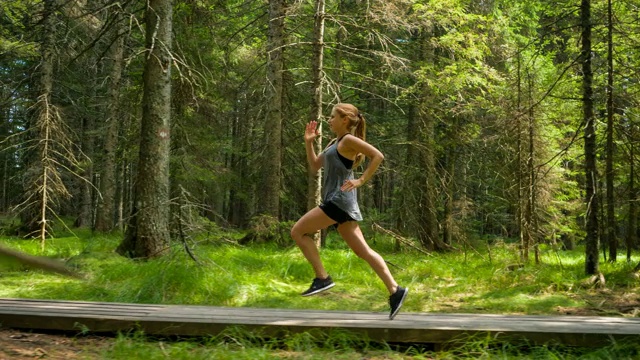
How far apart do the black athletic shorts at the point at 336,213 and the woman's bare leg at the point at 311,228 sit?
84 millimetres

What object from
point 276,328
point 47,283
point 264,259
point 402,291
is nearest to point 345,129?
point 402,291

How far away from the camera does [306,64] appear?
54.8ft

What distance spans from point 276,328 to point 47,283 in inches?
199

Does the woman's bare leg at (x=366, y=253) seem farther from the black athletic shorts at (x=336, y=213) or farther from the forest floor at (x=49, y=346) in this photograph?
the forest floor at (x=49, y=346)

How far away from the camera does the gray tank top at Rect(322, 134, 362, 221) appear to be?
201 inches

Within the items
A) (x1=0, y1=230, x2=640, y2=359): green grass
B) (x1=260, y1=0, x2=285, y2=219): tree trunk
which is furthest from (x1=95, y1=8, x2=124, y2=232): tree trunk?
(x1=260, y1=0, x2=285, y2=219): tree trunk

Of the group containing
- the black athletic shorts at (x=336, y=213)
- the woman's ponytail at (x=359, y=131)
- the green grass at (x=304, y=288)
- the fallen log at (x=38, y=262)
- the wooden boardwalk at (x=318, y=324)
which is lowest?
the green grass at (x=304, y=288)

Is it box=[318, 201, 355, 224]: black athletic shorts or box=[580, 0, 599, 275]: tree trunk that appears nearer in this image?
box=[318, 201, 355, 224]: black athletic shorts

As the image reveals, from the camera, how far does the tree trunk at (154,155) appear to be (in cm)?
873

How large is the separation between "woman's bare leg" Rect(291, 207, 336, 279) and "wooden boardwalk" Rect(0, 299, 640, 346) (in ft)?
2.26

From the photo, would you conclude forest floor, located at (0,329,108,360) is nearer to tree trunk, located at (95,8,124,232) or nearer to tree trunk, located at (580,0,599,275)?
tree trunk, located at (580,0,599,275)

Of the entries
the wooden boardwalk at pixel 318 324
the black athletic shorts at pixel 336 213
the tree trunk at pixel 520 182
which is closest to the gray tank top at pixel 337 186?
the black athletic shorts at pixel 336 213

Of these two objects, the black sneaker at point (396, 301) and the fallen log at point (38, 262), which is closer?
the fallen log at point (38, 262)

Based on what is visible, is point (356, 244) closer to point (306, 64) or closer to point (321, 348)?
point (321, 348)
